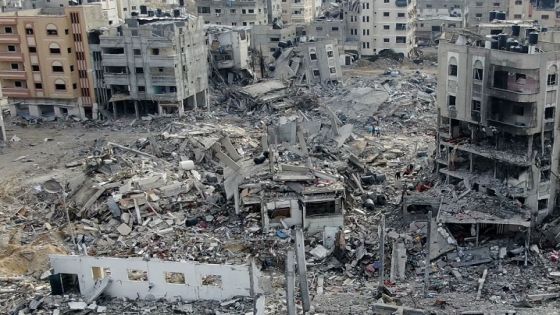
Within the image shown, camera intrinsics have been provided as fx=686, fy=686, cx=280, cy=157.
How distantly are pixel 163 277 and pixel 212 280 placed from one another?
6.97ft

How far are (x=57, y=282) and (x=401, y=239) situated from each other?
17.1m

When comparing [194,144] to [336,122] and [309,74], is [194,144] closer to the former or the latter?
[336,122]

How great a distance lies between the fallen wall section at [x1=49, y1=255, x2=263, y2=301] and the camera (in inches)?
1143

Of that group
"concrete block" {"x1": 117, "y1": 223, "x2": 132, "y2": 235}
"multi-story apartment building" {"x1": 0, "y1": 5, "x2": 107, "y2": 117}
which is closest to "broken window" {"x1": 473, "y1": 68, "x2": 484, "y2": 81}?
"concrete block" {"x1": 117, "y1": 223, "x2": 132, "y2": 235}

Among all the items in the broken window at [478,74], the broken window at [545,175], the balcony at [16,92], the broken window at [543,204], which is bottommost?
the broken window at [543,204]

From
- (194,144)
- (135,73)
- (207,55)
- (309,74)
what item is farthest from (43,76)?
(309,74)

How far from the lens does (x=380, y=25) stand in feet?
286

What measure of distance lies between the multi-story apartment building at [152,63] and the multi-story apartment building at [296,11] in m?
42.4

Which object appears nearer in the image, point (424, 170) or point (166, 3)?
point (424, 170)

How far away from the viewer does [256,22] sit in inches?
3703

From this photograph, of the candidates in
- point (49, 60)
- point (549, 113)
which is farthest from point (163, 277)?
point (49, 60)

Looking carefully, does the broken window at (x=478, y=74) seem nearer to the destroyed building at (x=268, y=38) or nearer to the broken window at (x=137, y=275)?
the broken window at (x=137, y=275)

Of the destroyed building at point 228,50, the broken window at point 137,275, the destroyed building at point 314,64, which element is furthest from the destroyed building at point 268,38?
the broken window at point 137,275

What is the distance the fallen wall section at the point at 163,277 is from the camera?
29.0m
